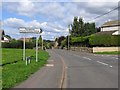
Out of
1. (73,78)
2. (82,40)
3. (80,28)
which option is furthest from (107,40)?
(73,78)

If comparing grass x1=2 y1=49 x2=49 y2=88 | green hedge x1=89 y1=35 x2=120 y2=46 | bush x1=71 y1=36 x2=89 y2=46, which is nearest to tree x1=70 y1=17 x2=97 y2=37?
bush x1=71 y1=36 x2=89 y2=46

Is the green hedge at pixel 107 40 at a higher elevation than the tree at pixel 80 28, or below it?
below

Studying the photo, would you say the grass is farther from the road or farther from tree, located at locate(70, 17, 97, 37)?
tree, located at locate(70, 17, 97, 37)

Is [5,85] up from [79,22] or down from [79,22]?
down

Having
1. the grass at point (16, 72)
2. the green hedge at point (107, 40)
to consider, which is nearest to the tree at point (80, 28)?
the green hedge at point (107, 40)

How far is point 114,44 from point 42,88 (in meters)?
58.2

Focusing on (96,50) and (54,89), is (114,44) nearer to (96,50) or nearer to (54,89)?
(96,50)

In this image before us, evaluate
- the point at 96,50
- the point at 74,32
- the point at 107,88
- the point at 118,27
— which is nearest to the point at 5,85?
the point at 107,88

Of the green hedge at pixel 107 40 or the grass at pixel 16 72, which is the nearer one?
the grass at pixel 16 72

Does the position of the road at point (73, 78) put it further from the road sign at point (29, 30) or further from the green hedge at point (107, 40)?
the green hedge at point (107, 40)

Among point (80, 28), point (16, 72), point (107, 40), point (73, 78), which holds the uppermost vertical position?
point (80, 28)

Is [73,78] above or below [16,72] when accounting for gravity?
below

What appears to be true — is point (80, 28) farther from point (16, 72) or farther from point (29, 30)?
point (16, 72)

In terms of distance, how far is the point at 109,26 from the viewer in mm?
92938
